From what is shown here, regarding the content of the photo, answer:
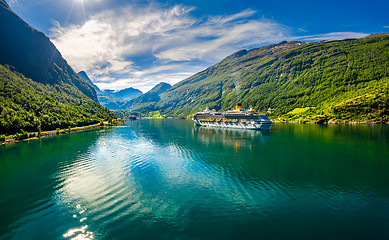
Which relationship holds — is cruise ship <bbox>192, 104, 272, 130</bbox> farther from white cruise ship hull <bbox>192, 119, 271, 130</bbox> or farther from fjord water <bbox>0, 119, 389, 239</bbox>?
fjord water <bbox>0, 119, 389, 239</bbox>

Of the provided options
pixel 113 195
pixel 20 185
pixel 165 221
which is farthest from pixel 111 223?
pixel 20 185

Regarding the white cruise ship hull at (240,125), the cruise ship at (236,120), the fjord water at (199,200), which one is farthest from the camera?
the cruise ship at (236,120)

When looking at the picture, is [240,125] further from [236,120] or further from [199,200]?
[199,200]

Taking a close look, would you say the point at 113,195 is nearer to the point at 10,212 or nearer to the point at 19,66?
the point at 10,212

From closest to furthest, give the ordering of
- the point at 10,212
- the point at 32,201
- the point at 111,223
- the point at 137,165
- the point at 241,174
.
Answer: the point at 111,223
the point at 10,212
the point at 32,201
the point at 241,174
the point at 137,165

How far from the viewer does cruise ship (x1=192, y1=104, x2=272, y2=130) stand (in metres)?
97.6

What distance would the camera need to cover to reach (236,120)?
111 metres

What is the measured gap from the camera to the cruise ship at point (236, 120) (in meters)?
97.6

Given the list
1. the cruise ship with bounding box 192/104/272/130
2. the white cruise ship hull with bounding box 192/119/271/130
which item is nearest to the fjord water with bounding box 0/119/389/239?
the white cruise ship hull with bounding box 192/119/271/130

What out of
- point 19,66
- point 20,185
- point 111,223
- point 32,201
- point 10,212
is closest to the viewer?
point 111,223

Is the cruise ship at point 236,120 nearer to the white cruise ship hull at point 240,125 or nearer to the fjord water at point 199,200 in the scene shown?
the white cruise ship hull at point 240,125

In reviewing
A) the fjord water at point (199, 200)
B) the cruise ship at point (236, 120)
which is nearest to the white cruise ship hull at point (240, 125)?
the cruise ship at point (236, 120)

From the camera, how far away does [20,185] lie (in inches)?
924

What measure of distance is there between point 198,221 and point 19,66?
10813 inches
